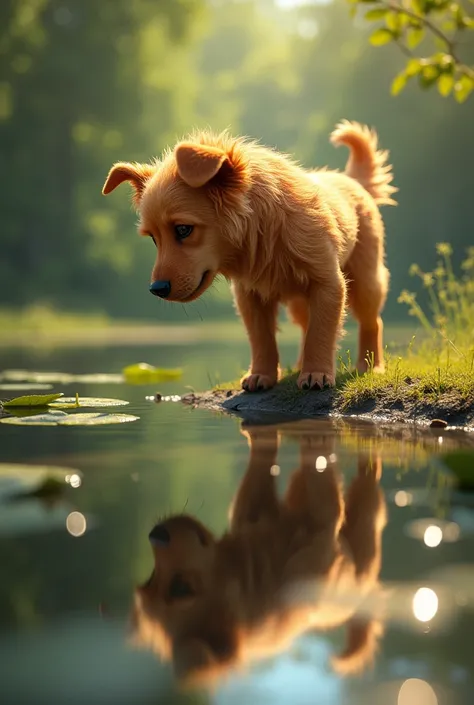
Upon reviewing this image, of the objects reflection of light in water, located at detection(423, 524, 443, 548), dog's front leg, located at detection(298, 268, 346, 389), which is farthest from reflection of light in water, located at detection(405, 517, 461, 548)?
dog's front leg, located at detection(298, 268, 346, 389)

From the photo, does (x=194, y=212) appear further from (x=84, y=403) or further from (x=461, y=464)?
(x=461, y=464)

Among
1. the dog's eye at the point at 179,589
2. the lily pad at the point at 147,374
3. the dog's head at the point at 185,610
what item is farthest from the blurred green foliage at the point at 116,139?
the dog's eye at the point at 179,589

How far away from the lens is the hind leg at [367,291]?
6473 millimetres

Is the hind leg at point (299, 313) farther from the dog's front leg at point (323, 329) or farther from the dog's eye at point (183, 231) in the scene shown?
the dog's eye at point (183, 231)

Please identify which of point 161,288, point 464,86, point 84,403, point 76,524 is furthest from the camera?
point 84,403

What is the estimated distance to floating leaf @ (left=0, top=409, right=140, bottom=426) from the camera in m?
4.93

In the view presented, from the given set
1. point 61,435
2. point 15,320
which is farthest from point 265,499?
point 15,320

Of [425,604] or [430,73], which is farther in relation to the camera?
[430,73]

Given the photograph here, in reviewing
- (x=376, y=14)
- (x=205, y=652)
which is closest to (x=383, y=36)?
(x=376, y=14)

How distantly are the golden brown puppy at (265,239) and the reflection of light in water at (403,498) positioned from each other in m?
2.07

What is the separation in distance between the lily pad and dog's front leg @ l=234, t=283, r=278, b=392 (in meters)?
1.85

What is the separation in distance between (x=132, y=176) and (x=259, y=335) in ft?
4.25

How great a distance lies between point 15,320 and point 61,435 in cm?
1707

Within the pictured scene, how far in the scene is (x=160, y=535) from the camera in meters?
2.72
